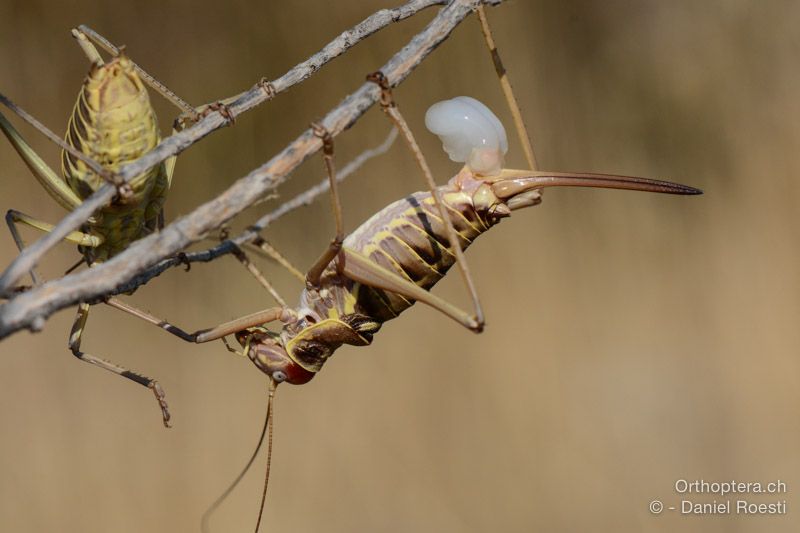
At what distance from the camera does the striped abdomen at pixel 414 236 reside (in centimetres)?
156

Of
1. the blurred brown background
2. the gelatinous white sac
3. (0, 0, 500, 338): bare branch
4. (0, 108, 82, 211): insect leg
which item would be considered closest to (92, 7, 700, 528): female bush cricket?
the gelatinous white sac

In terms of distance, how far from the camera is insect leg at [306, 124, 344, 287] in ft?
3.94

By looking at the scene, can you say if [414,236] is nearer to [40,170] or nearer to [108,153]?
[108,153]

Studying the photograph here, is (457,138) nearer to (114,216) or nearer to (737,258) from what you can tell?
(114,216)

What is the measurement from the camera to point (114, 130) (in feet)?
5.26

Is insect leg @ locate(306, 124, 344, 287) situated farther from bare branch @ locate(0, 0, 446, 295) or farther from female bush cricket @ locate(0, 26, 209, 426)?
female bush cricket @ locate(0, 26, 209, 426)

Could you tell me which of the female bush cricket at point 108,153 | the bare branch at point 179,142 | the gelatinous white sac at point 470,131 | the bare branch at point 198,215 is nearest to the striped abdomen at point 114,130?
the female bush cricket at point 108,153

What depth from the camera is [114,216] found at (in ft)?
5.70

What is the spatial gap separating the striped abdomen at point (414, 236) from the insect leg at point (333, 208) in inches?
3.0

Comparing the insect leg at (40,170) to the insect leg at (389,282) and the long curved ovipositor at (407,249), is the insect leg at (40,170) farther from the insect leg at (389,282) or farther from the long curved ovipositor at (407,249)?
the insect leg at (389,282)

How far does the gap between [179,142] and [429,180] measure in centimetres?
44

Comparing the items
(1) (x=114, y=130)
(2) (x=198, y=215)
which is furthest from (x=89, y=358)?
(2) (x=198, y=215)

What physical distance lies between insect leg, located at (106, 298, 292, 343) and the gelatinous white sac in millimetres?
495

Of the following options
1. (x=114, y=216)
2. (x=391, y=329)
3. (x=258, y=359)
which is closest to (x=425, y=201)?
(x=258, y=359)
